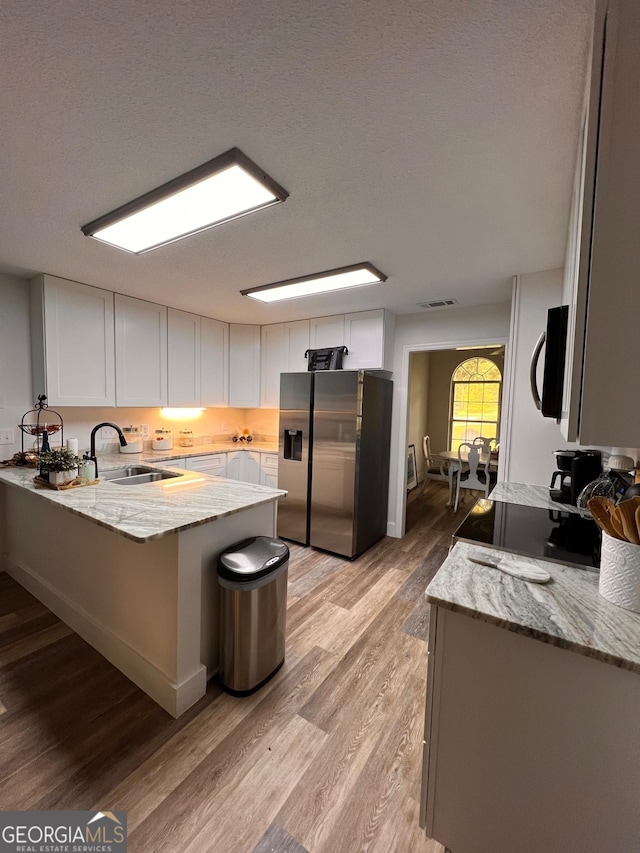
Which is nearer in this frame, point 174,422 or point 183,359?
point 183,359

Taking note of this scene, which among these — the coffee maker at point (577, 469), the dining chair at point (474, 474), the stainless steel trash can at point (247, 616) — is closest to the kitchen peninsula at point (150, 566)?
the stainless steel trash can at point (247, 616)

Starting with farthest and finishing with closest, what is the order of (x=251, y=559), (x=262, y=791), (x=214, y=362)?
1. (x=214, y=362)
2. (x=251, y=559)
3. (x=262, y=791)

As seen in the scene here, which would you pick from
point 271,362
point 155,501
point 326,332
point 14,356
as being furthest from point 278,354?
point 155,501

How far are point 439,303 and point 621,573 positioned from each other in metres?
2.78

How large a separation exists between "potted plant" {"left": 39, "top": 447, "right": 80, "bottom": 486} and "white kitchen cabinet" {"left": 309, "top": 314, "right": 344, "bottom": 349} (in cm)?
254

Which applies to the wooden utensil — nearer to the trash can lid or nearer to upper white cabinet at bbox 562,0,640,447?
upper white cabinet at bbox 562,0,640,447

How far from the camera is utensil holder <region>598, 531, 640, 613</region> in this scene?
3.01 feet

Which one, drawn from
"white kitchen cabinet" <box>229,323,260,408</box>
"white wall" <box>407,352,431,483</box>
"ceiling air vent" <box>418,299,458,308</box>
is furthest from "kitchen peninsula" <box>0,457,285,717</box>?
"white wall" <box>407,352,431,483</box>

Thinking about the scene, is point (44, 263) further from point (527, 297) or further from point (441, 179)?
point (527, 297)

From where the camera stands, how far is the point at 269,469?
4164mm

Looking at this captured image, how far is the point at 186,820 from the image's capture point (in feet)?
3.83

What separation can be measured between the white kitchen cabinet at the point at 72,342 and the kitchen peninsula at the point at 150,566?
2.81 feet

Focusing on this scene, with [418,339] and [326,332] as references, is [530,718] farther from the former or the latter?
[326,332]

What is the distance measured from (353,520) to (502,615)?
2321mm
